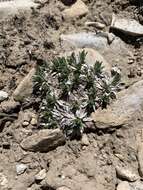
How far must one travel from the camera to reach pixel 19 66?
6.43m

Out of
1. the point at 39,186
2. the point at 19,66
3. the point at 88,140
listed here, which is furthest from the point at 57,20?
the point at 39,186

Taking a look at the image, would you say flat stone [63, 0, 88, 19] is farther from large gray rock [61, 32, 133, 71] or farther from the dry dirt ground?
large gray rock [61, 32, 133, 71]

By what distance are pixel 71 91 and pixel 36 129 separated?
0.63 metres

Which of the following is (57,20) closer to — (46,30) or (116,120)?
(46,30)

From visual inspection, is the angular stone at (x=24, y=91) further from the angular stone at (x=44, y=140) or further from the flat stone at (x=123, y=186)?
the flat stone at (x=123, y=186)

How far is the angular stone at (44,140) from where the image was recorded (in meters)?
5.65

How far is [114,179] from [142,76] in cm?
146

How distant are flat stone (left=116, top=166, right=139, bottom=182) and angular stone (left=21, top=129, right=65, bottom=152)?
30.0 inches

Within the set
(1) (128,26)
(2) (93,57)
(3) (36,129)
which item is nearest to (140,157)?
(3) (36,129)

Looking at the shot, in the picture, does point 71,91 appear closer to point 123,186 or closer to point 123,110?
point 123,110

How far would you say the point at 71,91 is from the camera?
19.8 feet

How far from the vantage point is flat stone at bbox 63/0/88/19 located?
688 centimetres

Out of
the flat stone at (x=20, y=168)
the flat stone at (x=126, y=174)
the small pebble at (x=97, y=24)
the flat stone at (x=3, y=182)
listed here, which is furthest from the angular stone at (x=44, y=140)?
the small pebble at (x=97, y=24)

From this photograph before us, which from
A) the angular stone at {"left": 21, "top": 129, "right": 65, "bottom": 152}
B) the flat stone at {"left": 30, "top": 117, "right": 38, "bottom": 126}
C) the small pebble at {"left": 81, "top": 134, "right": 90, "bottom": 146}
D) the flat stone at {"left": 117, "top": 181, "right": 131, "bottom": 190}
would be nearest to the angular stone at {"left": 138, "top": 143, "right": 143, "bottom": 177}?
the flat stone at {"left": 117, "top": 181, "right": 131, "bottom": 190}
